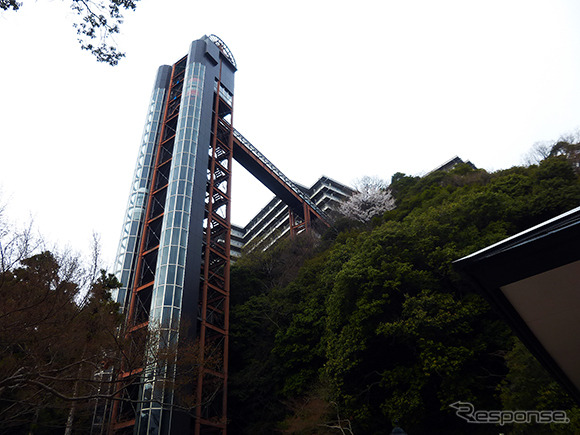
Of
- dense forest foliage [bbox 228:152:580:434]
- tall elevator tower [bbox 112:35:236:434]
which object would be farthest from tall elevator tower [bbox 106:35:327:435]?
dense forest foliage [bbox 228:152:580:434]

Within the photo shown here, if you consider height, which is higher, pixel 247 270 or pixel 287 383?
pixel 247 270

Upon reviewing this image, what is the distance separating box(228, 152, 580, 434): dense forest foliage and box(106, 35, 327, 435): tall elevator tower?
2694 millimetres

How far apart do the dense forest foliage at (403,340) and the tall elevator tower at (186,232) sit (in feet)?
8.84

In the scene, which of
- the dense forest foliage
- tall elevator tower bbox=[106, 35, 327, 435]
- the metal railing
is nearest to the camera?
the dense forest foliage

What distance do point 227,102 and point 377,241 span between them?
22354 mm

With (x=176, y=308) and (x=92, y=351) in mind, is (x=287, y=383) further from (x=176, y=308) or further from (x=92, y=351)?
(x=92, y=351)

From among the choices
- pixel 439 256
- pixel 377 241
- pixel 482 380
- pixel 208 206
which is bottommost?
pixel 482 380

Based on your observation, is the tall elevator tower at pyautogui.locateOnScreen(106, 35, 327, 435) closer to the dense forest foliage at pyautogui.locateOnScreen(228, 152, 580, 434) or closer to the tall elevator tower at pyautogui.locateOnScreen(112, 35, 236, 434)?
the tall elevator tower at pyautogui.locateOnScreen(112, 35, 236, 434)

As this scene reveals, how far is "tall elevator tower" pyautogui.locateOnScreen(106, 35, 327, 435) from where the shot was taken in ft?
68.8

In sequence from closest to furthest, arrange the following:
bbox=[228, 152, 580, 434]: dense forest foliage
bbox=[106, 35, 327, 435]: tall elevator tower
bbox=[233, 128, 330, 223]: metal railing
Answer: bbox=[228, 152, 580, 434]: dense forest foliage
bbox=[106, 35, 327, 435]: tall elevator tower
bbox=[233, 128, 330, 223]: metal railing

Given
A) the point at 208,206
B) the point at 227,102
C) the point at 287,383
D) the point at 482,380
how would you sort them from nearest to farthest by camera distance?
the point at 482,380
the point at 287,383
the point at 208,206
the point at 227,102

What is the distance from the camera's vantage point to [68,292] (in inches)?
377

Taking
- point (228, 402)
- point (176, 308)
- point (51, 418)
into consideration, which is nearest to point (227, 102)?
point (176, 308)

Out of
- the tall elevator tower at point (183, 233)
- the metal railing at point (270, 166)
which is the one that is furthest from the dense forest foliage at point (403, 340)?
the metal railing at point (270, 166)
